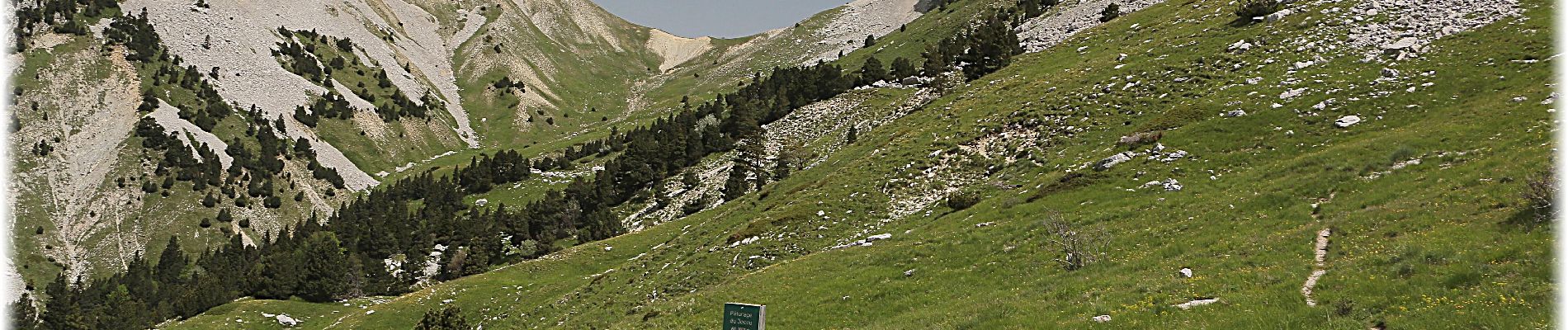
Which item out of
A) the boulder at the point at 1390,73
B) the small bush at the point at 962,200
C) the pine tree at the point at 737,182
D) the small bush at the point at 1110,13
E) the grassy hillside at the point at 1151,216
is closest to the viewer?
the grassy hillside at the point at 1151,216

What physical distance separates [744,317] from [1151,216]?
23.3m

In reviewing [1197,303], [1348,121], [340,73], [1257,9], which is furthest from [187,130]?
[1197,303]

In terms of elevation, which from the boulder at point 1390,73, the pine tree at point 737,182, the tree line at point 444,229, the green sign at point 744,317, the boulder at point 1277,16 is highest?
the green sign at point 744,317

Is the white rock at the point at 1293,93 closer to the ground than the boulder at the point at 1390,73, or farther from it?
closer to the ground

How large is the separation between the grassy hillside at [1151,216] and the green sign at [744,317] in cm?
818

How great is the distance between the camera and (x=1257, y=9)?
74.0 m

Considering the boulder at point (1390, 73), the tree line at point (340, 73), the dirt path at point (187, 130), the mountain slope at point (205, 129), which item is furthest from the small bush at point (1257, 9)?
the tree line at point (340, 73)

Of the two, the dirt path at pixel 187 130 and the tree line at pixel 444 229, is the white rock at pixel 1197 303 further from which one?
the dirt path at pixel 187 130

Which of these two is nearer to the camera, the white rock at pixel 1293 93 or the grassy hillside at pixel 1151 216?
the grassy hillside at pixel 1151 216

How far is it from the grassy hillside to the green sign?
818 cm

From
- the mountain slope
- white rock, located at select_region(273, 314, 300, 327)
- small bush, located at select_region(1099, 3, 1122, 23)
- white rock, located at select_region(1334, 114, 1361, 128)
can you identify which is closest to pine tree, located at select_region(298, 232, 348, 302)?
white rock, located at select_region(273, 314, 300, 327)

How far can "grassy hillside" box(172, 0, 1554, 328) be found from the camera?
22.5 metres

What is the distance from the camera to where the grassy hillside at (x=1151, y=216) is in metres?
22.5

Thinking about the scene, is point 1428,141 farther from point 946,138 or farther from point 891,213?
point 946,138
